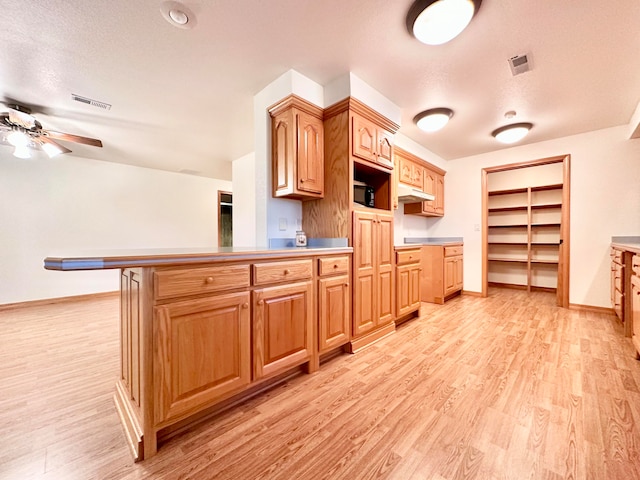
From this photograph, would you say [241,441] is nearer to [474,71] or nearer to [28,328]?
[474,71]

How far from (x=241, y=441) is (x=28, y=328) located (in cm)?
346

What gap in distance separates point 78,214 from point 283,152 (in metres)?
4.31

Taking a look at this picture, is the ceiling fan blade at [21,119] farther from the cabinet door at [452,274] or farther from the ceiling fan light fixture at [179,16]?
the cabinet door at [452,274]

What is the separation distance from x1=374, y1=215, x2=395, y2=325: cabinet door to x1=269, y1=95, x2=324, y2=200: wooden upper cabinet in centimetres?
73

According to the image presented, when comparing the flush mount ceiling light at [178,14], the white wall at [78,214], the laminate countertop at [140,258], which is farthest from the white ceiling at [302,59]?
the laminate countertop at [140,258]

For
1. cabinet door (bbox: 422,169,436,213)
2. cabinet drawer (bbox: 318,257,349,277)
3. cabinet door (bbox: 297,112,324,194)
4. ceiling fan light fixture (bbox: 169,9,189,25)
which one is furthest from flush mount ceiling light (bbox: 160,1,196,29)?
cabinet door (bbox: 422,169,436,213)

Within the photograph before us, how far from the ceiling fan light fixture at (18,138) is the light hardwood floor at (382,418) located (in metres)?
2.13

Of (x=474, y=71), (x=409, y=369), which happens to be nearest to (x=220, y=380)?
(x=409, y=369)

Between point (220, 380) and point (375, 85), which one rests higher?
point (375, 85)

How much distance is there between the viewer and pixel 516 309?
3.62m

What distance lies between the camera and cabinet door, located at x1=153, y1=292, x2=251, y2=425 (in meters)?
1.23

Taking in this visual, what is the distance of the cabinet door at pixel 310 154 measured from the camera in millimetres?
2248

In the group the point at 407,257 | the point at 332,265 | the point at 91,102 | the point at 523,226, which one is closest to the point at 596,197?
the point at 523,226

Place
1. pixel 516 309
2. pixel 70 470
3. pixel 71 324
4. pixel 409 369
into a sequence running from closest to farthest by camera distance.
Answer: pixel 70 470 < pixel 409 369 < pixel 71 324 < pixel 516 309
